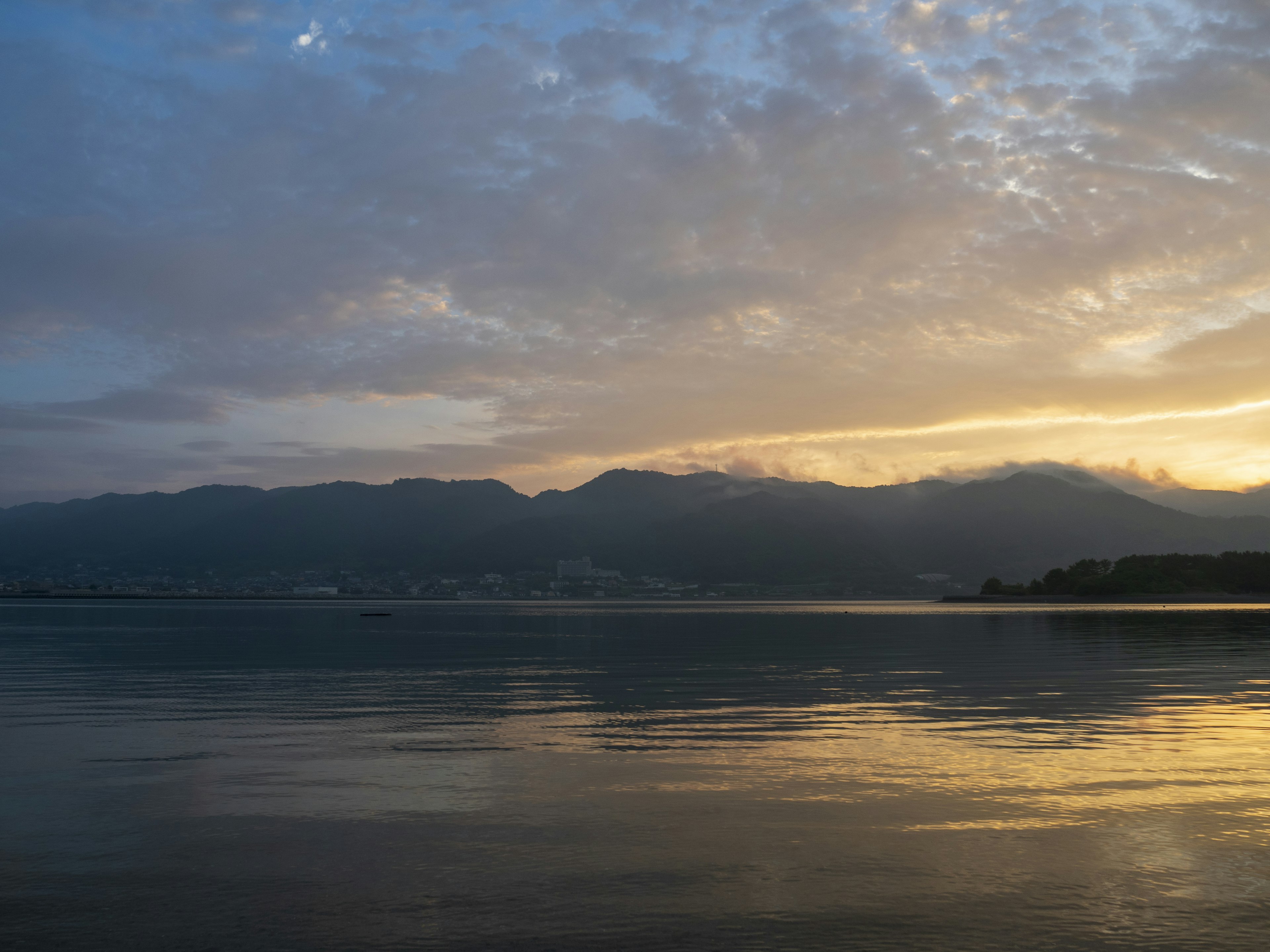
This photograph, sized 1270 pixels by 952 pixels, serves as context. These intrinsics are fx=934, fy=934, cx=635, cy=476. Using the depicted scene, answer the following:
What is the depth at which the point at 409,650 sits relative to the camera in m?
64.3

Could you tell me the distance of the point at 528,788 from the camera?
17.4 metres

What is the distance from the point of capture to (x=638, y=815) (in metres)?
15.2

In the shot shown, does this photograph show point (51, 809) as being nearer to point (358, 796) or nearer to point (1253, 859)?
point (358, 796)

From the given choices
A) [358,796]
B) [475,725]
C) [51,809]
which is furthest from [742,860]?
[475,725]

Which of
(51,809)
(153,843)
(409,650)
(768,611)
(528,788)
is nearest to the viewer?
(153,843)

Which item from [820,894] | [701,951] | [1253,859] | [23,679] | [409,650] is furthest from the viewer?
[409,650]

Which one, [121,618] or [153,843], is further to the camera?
[121,618]

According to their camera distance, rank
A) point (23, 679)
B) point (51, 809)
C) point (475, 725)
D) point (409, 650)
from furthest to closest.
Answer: point (409, 650) < point (23, 679) < point (475, 725) < point (51, 809)

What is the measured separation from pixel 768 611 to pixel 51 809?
164405mm

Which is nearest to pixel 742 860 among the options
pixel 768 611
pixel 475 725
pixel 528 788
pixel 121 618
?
pixel 528 788

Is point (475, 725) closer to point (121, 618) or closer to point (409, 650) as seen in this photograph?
point (409, 650)

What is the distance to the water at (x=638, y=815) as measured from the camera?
33.6 feet

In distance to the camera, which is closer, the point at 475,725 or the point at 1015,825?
the point at 1015,825

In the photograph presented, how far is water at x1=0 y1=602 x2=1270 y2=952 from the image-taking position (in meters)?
10.2
